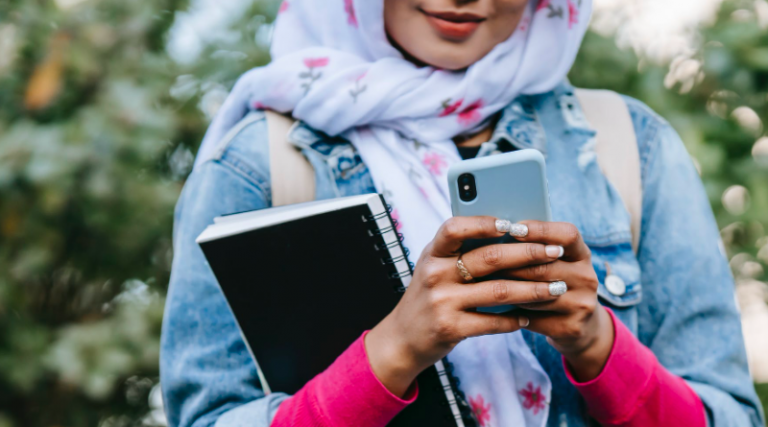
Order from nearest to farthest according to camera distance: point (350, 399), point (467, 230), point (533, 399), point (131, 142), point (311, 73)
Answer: point (467, 230)
point (350, 399)
point (533, 399)
point (311, 73)
point (131, 142)

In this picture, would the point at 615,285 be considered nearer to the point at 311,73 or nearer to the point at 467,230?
the point at 467,230

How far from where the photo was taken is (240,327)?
95 centimetres

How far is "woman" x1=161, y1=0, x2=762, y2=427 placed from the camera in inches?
36.0

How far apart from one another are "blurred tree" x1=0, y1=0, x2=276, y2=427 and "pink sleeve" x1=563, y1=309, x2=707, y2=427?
48.7 inches

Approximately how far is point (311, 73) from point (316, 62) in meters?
0.03

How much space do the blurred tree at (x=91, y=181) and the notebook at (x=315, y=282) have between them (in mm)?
930

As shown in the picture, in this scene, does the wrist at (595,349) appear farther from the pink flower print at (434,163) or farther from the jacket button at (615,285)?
the pink flower print at (434,163)

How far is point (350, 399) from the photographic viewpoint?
85cm

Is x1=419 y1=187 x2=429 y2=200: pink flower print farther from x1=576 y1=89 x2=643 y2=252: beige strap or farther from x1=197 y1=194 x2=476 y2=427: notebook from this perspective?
x1=576 y1=89 x2=643 y2=252: beige strap

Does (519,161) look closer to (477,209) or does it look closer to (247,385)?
(477,209)

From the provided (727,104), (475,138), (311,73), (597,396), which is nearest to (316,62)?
(311,73)

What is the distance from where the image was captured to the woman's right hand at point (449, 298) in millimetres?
753

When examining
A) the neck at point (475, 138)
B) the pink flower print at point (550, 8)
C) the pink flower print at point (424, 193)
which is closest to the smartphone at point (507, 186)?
the pink flower print at point (424, 193)

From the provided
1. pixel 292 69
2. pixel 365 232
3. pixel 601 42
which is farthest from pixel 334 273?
pixel 601 42
